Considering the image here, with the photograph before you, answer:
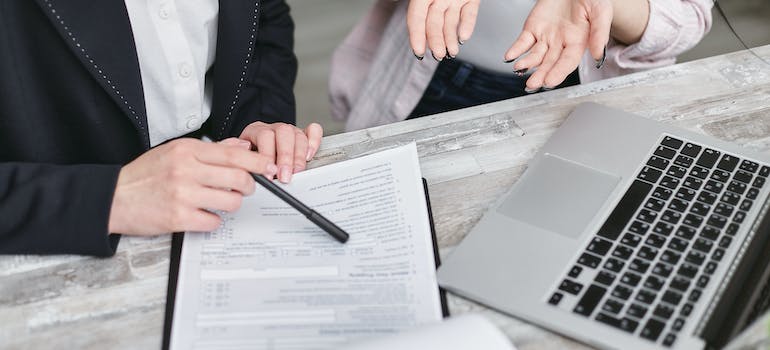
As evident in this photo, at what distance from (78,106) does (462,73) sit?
62 cm

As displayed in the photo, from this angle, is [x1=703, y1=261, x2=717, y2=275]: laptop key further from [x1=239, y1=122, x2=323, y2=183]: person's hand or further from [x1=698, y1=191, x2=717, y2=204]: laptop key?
[x1=239, y1=122, x2=323, y2=183]: person's hand

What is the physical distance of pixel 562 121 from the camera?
91 centimetres

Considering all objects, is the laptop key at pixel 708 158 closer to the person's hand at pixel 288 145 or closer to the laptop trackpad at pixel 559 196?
the laptop trackpad at pixel 559 196

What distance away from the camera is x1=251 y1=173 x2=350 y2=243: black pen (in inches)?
28.5

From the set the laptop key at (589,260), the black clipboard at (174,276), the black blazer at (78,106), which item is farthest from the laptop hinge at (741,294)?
the black blazer at (78,106)

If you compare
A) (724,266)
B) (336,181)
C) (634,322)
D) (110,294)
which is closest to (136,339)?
(110,294)

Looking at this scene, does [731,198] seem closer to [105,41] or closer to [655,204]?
[655,204]

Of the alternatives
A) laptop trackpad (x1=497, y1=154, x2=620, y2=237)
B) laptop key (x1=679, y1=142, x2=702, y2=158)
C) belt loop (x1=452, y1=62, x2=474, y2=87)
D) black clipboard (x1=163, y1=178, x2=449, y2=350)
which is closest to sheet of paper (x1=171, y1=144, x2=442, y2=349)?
black clipboard (x1=163, y1=178, x2=449, y2=350)

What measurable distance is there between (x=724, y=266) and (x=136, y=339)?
555mm

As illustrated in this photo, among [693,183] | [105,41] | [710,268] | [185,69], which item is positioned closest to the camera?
[710,268]

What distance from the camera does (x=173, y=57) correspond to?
0.99 m

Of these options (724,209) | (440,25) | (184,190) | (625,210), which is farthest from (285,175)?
(724,209)

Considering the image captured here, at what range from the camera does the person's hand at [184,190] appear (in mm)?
730

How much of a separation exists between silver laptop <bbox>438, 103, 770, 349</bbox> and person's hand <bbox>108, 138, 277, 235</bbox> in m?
0.24
